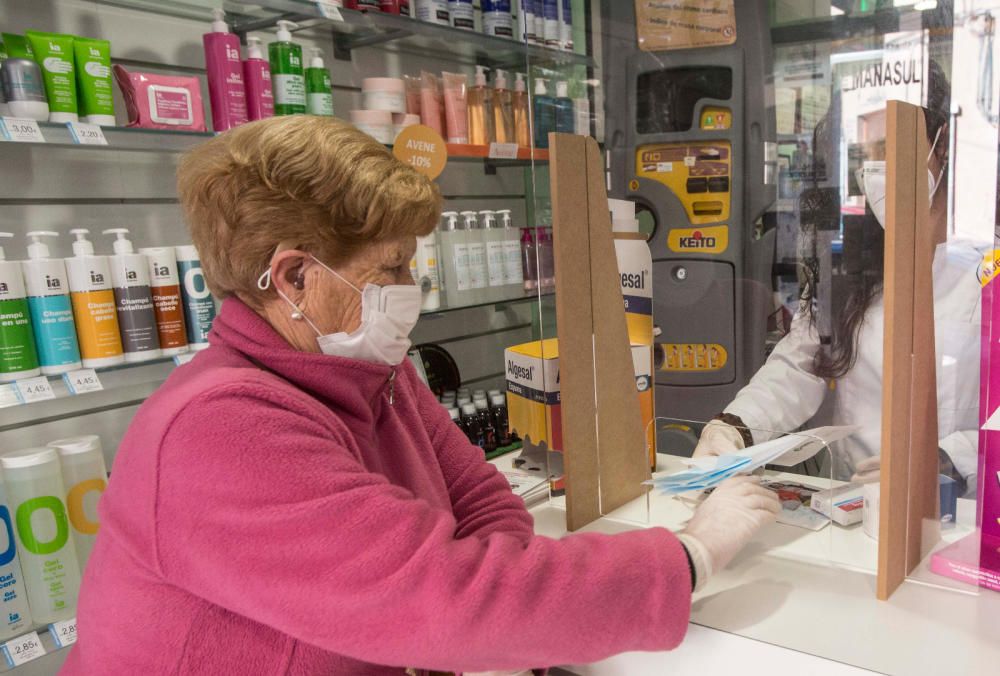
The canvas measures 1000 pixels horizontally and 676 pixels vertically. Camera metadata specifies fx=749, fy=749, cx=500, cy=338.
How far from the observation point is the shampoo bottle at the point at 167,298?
1.94 m

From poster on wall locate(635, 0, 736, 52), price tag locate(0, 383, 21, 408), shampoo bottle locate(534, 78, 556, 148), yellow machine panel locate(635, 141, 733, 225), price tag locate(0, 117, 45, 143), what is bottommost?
price tag locate(0, 383, 21, 408)

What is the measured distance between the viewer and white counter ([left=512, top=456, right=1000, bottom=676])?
1.01m

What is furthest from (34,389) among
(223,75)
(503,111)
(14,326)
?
(503,111)

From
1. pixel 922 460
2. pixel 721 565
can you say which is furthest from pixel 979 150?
pixel 721 565

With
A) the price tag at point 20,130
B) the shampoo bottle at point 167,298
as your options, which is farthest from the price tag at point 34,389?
the price tag at point 20,130

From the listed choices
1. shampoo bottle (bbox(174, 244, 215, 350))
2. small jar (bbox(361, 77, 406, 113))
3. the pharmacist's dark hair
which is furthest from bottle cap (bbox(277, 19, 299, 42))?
the pharmacist's dark hair

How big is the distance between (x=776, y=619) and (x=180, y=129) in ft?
6.08

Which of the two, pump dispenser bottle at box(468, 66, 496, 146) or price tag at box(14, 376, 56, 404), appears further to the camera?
pump dispenser bottle at box(468, 66, 496, 146)

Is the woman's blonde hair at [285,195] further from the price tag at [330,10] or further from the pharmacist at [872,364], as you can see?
the price tag at [330,10]

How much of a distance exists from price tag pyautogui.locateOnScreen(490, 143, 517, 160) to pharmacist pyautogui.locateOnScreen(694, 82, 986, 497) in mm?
1734

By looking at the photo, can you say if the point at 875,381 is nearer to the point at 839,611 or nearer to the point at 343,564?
the point at 839,611

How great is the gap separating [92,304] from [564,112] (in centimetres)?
123

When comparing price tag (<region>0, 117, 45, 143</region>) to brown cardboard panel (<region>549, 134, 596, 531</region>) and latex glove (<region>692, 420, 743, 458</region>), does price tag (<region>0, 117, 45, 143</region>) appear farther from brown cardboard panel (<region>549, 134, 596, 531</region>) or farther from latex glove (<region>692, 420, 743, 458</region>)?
latex glove (<region>692, 420, 743, 458</region>)

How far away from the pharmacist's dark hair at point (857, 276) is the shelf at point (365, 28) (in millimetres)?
902
